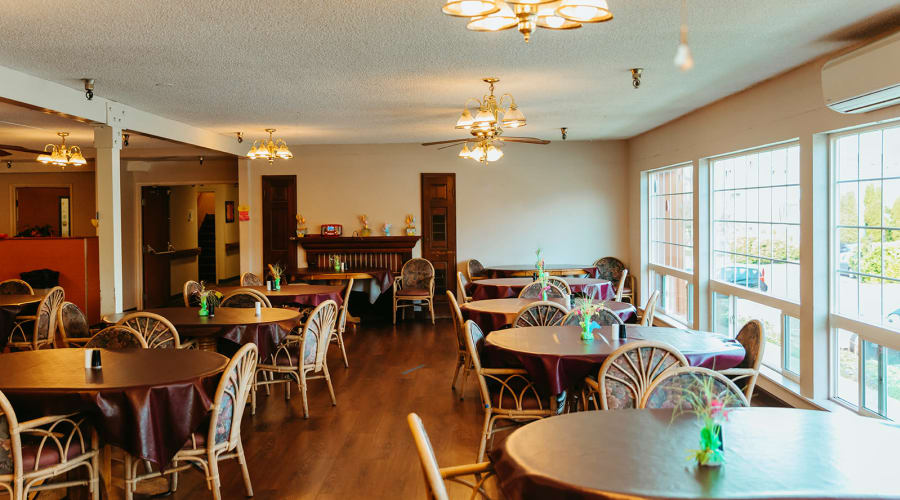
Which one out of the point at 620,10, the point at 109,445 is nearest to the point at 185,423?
the point at 109,445

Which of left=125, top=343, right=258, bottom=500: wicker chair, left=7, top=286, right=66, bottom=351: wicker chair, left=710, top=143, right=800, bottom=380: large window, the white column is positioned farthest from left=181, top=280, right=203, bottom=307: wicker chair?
left=710, top=143, right=800, bottom=380: large window

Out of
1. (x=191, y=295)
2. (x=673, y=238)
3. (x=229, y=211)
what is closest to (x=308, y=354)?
(x=191, y=295)

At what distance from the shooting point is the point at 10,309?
6.70m

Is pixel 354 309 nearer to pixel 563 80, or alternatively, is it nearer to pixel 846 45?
pixel 563 80

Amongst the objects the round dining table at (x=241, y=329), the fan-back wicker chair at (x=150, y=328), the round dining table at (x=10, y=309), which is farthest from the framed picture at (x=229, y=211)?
the fan-back wicker chair at (x=150, y=328)

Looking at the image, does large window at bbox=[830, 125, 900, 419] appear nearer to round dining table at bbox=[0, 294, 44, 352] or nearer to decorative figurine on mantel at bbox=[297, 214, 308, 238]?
round dining table at bbox=[0, 294, 44, 352]

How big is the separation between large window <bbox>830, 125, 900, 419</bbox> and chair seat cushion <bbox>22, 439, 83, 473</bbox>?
15.9ft

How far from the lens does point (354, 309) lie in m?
10.7

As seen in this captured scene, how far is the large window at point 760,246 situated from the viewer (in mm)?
5652

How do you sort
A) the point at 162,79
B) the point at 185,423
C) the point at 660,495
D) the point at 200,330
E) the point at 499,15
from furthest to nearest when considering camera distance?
1. the point at 162,79
2. the point at 200,330
3. the point at 185,423
4. the point at 499,15
5. the point at 660,495

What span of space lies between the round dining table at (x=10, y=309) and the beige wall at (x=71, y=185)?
18.9 feet

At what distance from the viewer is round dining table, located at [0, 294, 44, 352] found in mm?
6453

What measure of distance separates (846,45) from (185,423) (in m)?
4.87

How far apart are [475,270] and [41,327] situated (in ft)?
20.3
